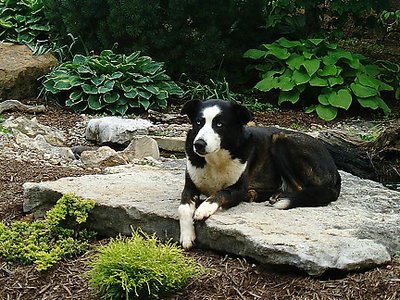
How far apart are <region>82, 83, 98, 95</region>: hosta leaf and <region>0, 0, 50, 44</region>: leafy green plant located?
8.42 feet

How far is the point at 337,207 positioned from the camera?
536 centimetres

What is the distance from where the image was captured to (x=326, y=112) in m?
11.7

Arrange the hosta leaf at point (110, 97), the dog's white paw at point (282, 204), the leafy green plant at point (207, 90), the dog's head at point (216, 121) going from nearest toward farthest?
the dog's head at point (216, 121)
the dog's white paw at point (282, 204)
the hosta leaf at point (110, 97)
the leafy green plant at point (207, 90)

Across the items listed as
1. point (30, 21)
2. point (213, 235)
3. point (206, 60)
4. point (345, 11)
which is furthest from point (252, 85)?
point (213, 235)

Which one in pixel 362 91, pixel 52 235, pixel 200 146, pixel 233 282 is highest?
pixel 200 146

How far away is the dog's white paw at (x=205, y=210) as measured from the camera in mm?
4820

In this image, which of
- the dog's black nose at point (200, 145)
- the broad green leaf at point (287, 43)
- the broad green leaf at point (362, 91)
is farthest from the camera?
the broad green leaf at point (287, 43)

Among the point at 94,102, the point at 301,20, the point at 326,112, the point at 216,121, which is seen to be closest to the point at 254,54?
the point at 301,20

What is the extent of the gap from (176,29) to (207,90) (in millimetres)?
1181

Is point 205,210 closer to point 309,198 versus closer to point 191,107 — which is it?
point 191,107

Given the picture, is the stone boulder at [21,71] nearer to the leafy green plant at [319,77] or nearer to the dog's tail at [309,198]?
the leafy green plant at [319,77]

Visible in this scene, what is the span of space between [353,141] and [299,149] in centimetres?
340

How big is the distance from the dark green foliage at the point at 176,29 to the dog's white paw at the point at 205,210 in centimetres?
763

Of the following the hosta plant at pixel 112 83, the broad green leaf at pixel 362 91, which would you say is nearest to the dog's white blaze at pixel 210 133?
the hosta plant at pixel 112 83
